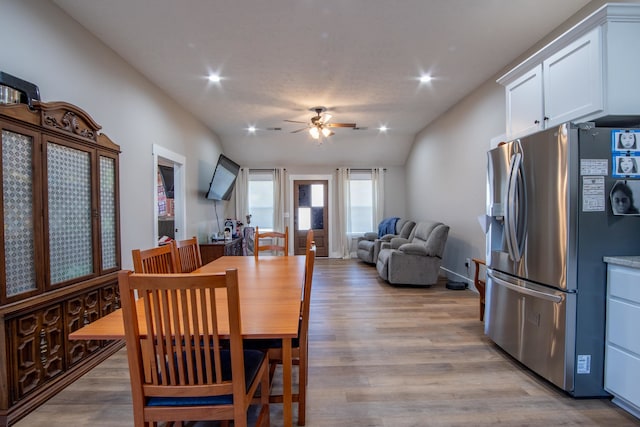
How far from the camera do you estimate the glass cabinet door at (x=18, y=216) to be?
1.71m

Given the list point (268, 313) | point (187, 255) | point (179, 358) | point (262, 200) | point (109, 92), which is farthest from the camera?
point (262, 200)

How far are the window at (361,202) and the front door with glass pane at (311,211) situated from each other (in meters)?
0.64

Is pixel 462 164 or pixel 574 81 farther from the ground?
pixel 574 81

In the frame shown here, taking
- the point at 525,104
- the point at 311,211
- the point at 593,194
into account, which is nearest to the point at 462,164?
the point at 525,104

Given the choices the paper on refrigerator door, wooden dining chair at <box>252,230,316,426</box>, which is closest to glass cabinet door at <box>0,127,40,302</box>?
wooden dining chair at <box>252,230,316,426</box>

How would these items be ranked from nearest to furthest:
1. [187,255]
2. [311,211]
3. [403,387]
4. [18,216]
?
[18,216] → [403,387] → [187,255] → [311,211]

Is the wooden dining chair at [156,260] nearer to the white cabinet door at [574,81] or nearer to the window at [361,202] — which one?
the white cabinet door at [574,81]

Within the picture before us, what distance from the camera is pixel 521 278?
7.23 feet

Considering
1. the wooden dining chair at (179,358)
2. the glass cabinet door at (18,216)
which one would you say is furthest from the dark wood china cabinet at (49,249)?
the wooden dining chair at (179,358)

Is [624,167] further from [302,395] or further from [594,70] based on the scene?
[302,395]

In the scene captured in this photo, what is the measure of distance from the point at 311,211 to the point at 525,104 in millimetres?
5439

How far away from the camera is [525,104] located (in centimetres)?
252

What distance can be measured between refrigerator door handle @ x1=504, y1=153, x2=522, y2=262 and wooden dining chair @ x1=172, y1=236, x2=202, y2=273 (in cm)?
244

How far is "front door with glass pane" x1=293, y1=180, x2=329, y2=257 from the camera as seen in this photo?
7500 mm
